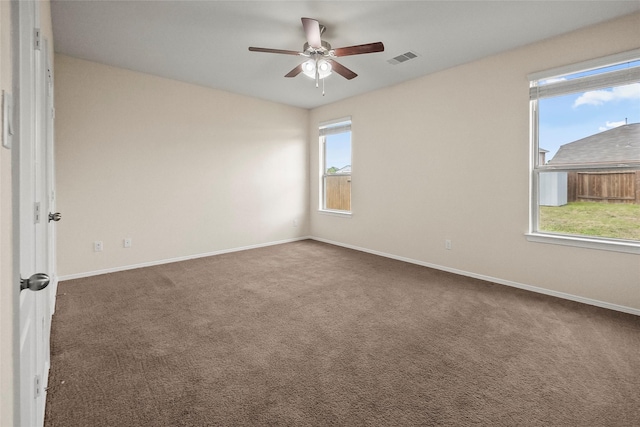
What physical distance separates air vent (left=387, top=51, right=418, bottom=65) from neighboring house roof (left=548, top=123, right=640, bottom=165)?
1.84 meters

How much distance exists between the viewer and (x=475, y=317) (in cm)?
272

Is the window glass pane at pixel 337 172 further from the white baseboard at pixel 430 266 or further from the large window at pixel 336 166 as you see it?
the white baseboard at pixel 430 266

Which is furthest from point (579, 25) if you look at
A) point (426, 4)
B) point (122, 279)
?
point (122, 279)

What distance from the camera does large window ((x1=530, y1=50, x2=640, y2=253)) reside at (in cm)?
285

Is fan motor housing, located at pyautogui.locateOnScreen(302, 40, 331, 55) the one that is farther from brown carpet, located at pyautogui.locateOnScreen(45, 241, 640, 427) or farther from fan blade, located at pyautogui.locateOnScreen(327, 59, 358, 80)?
brown carpet, located at pyautogui.locateOnScreen(45, 241, 640, 427)

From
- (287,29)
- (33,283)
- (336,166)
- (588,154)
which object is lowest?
(33,283)

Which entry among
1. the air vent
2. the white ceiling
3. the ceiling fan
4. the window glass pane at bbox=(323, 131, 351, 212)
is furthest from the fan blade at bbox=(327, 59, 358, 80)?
the window glass pane at bbox=(323, 131, 351, 212)

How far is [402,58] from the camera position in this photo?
3662 millimetres

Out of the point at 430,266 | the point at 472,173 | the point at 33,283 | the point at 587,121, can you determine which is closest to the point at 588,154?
the point at 587,121

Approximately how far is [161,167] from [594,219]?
5.11 metres

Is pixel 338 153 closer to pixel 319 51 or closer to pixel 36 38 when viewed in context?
pixel 319 51

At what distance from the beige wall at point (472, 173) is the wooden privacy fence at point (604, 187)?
41 cm

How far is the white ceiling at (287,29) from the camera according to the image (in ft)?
8.64

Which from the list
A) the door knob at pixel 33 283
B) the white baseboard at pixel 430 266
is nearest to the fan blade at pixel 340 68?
the white baseboard at pixel 430 266
